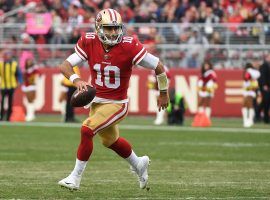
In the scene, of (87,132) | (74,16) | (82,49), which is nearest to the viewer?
(87,132)

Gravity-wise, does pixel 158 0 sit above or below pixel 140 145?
above

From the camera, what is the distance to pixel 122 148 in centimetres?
981

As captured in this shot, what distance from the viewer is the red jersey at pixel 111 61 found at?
969 cm

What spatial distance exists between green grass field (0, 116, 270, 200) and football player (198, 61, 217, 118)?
241 cm

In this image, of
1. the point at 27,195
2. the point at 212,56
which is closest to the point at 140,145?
the point at 27,195

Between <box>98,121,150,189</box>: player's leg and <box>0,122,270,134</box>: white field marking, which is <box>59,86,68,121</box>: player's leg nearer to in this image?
<box>0,122,270,134</box>: white field marking

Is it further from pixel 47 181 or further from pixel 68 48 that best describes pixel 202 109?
pixel 47 181

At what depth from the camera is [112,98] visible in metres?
9.76

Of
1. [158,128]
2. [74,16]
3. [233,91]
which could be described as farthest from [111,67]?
[74,16]

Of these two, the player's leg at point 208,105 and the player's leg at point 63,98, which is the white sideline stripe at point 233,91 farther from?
the player's leg at point 63,98

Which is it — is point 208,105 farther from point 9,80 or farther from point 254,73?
point 9,80

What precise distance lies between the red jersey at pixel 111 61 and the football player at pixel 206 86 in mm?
13746

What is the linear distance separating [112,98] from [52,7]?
19692 millimetres

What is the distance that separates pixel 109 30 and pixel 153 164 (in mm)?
3808
